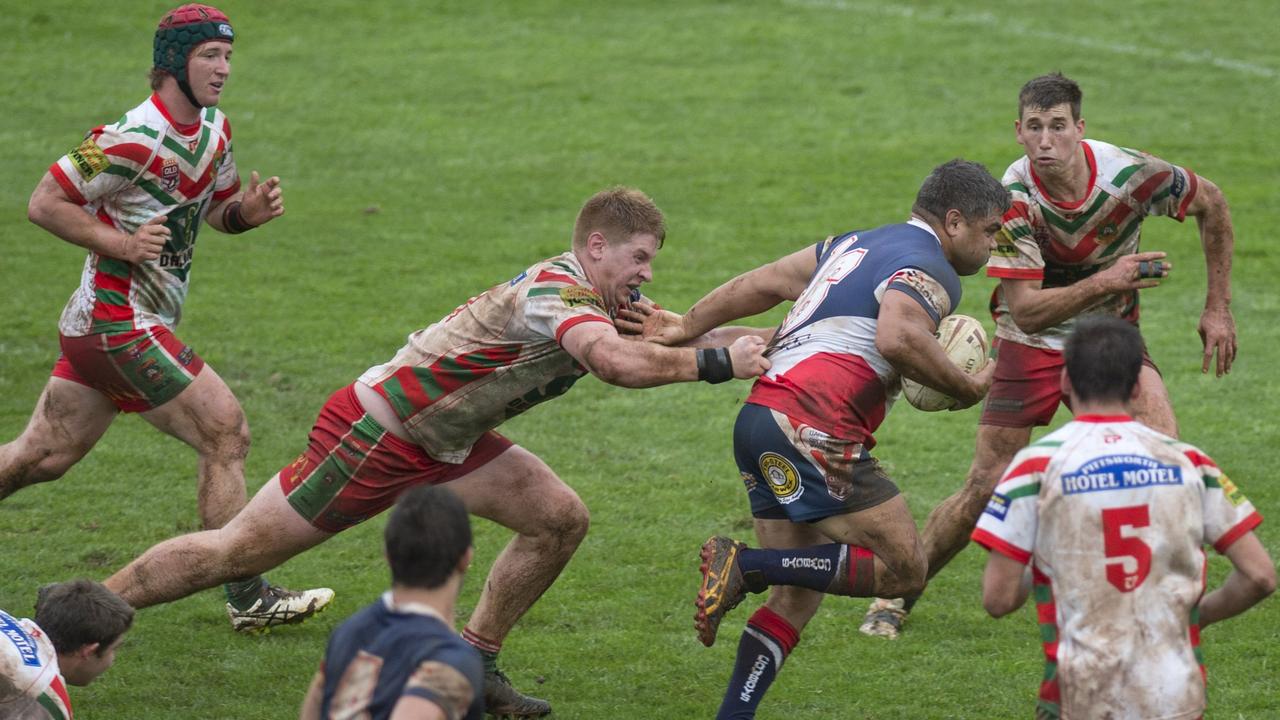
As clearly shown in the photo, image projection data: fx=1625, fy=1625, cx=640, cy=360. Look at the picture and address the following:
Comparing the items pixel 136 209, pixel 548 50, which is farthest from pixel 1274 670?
pixel 548 50

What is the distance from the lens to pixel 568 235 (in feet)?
48.2

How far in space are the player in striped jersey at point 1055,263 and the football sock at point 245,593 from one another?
286 centimetres

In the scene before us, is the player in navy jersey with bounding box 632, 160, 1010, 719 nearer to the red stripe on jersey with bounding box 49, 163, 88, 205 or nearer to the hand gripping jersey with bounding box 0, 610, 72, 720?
the hand gripping jersey with bounding box 0, 610, 72, 720

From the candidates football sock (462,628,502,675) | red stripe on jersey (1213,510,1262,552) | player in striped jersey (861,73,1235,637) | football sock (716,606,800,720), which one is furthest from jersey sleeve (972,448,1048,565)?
football sock (462,628,502,675)

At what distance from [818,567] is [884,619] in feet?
5.27

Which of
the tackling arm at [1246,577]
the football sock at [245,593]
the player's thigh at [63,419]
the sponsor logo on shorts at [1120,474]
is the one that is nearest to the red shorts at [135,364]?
the player's thigh at [63,419]

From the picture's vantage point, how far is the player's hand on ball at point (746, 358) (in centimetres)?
604

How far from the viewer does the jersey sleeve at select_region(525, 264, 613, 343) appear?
603cm

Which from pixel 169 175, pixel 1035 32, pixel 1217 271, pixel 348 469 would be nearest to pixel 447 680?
pixel 348 469

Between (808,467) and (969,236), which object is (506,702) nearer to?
(808,467)

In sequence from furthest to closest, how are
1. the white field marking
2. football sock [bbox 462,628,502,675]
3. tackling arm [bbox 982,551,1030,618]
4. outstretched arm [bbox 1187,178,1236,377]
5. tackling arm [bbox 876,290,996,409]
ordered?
1. the white field marking
2. outstretched arm [bbox 1187,178,1236,377]
3. football sock [bbox 462,628,502,675]
4. tackling arm [bbox 876,290,996,409]
5. tackling arm [bbox 982,551,1030,618]

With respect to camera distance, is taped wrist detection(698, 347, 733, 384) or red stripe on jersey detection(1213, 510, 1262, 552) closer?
red stripe on jersey detection(1213, 510, 1262, 552)

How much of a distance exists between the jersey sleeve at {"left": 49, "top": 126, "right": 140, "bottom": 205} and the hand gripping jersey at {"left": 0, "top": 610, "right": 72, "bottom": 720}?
266cm

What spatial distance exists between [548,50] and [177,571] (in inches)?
589
